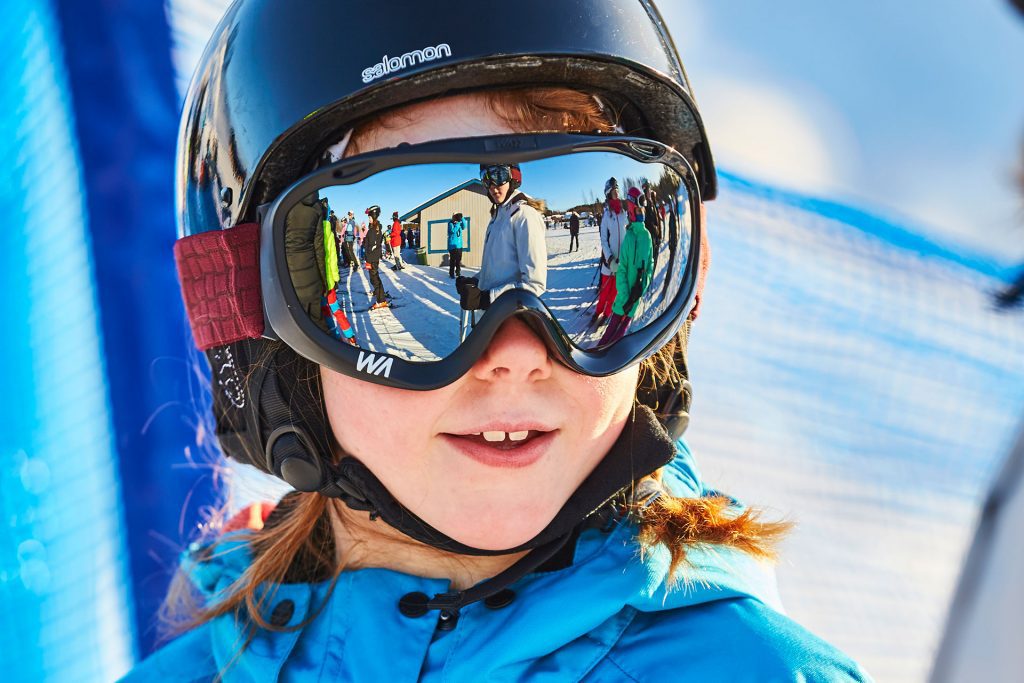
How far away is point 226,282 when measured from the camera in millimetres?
1924

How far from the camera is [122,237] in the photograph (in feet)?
10.2

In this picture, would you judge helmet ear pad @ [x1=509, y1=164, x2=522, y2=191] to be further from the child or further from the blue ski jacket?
the blue ski jacket

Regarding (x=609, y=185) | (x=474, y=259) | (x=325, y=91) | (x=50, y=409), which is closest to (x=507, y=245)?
(x=474, y=259)

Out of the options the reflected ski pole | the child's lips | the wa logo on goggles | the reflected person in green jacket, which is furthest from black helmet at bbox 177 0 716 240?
the child's lips

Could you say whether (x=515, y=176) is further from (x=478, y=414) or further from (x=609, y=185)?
(x=478, y=414)

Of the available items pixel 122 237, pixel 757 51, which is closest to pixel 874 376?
pixel 757 51

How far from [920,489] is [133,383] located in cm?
302

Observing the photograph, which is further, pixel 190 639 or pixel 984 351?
pixel 984 351

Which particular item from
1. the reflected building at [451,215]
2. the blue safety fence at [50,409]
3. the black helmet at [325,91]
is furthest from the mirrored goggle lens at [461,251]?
the blue safety fence at [50,409]

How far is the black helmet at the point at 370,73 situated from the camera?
5.55ft

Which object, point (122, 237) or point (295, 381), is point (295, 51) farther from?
point (122, 237)

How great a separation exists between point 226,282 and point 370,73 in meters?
0.54

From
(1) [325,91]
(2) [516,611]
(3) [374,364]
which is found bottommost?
(2) [516,611]

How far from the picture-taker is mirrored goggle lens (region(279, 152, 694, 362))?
1.62m
